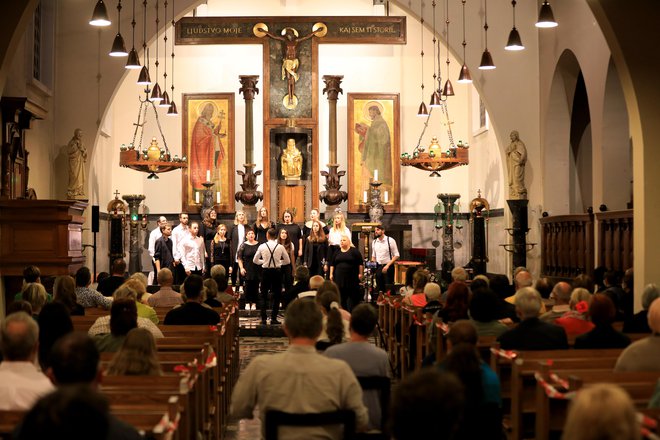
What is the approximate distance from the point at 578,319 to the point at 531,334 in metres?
1.23

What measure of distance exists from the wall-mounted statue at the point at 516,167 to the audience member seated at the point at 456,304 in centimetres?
1044

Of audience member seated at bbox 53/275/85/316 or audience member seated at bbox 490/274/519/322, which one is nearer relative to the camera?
audience member seated at bbox 53/275/85/316

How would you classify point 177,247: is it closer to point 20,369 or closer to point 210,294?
point 210,294

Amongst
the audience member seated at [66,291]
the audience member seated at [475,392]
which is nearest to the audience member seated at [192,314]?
the audience member seated at [66,291]

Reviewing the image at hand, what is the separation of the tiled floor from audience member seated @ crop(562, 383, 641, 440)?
551cm

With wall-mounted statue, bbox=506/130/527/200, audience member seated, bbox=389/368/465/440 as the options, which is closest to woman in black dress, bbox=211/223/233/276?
wall-mounted statue, bbox=506/130/527/200

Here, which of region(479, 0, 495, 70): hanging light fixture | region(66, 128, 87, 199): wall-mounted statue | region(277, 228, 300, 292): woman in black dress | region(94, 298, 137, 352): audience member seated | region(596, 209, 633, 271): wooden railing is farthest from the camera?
region(66, 128, 87, 199): wall-mounted statue

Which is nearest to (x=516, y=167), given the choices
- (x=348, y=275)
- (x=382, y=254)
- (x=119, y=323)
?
(x=382, y=254)

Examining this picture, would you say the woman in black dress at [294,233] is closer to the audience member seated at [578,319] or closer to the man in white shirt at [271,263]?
the man in white shirt at [271,263]

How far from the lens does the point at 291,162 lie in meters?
22.9

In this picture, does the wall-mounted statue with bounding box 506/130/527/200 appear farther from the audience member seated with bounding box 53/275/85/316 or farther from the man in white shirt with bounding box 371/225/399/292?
the audience member seated with bounding box 53/275/85/316

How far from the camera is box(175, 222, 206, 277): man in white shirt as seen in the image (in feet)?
57.3

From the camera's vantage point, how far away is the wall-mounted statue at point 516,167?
18125mm

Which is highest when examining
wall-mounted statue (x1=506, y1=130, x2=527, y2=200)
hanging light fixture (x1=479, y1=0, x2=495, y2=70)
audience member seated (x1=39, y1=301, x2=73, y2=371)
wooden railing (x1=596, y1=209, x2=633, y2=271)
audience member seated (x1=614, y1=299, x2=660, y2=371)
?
hanging light fixture (x1=479, y1=0, x2=495, y2=70)
